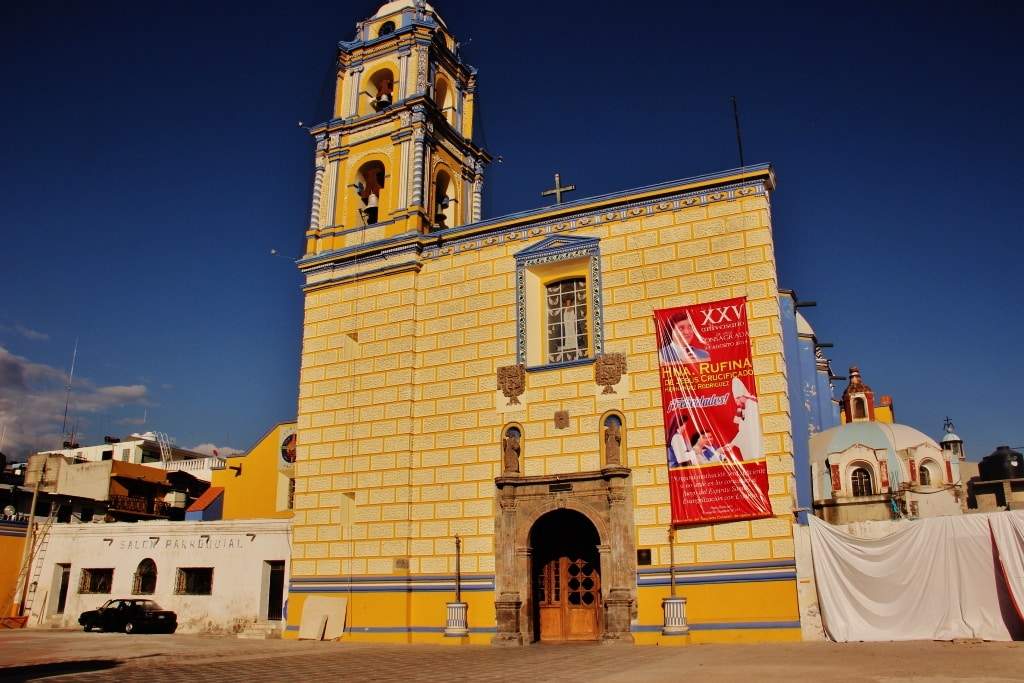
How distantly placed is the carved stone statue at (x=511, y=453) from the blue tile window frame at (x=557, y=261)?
1655 mm

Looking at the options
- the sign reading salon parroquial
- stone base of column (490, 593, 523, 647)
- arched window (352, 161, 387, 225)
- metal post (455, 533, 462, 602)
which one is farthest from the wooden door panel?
arched window (352, 161, 387, 225)

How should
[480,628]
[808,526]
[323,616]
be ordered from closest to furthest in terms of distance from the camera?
[808,526], [480,628], [323,616]

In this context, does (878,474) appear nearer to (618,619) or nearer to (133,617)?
(618,619)

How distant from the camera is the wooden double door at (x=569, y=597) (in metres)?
17.8

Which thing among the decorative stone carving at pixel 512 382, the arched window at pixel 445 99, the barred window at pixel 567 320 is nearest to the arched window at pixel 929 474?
the barred window at pixel 567 320

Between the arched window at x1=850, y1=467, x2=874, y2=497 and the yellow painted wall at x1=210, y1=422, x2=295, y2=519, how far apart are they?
24826mm

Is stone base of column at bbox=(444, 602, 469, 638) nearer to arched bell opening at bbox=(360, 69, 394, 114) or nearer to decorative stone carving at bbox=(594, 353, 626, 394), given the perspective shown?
decorative stone carving at bbox=(594, 353, 626, 394)

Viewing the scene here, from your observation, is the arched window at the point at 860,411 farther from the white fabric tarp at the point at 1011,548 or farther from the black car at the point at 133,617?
the black car at the point at 133,617

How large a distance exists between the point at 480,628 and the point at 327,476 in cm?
569

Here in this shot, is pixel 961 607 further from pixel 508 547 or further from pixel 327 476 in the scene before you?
pixel 327 476

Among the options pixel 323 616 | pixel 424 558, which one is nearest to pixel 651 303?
pixel 424 558

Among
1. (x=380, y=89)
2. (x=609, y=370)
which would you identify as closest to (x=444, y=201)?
(x=380, y=89)

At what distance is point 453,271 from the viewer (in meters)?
21.0

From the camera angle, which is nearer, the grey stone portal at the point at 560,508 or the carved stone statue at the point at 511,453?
the grey stone portal at the point at 560,508
